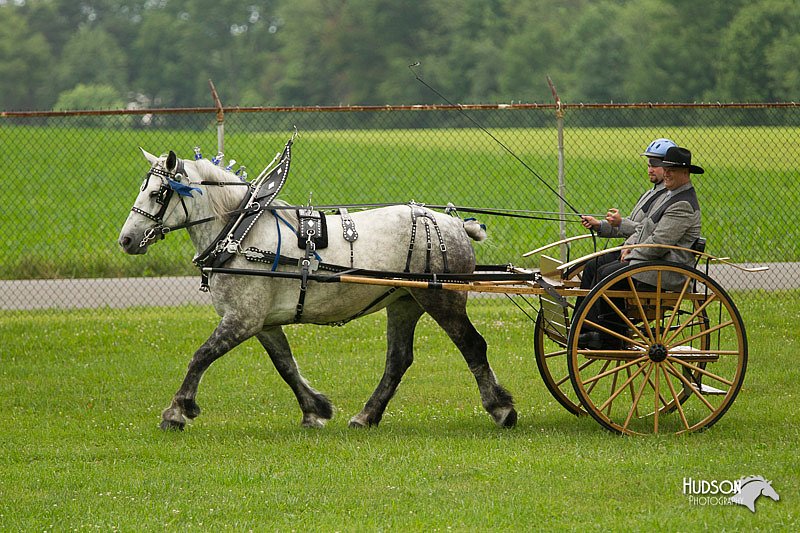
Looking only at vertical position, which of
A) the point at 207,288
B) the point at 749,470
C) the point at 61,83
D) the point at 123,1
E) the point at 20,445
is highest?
the point at 123,1

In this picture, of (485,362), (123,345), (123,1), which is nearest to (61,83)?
(123,1)

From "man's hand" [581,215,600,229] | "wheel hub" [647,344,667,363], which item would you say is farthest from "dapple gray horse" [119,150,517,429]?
"wheel hub" [647,344,667,363]

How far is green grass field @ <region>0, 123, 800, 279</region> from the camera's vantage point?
17.2 metres

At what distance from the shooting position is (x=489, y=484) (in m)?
6.43

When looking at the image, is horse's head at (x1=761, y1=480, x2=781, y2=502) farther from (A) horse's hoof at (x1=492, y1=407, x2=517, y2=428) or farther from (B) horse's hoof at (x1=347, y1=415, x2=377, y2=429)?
(B) horse's hoof at (x1=347, y1=415, x2=377, y2=429)

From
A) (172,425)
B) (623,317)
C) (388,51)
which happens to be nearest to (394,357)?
(172,425)

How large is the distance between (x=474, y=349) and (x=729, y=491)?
250 cm

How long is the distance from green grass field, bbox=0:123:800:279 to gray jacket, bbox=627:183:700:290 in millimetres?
1522

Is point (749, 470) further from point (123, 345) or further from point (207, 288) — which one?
point (123, 345)

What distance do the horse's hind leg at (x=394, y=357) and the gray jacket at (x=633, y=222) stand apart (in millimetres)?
1554

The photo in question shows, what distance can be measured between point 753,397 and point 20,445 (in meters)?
5.91

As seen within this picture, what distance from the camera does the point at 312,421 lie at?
834 centimetres

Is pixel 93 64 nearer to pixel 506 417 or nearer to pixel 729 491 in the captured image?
pixel 506 417

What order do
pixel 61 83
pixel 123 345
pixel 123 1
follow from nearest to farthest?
pixel 123 345 < pixel 61 83 < pixel 123 1
